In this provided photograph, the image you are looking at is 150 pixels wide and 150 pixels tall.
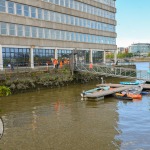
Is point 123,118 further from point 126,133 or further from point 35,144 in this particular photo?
point 35,144

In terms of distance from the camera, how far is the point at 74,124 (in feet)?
65.0

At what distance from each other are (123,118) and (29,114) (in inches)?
298

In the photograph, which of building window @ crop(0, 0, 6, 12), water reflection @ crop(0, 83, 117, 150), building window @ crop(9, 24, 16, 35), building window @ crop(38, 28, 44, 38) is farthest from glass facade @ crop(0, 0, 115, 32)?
water reflection @ crop(0, 83, 117, 150)

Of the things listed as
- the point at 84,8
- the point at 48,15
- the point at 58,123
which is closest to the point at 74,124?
the point at 58,123

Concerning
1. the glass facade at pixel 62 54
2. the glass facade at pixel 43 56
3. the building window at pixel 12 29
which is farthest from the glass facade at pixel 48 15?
the glass facade at pixel 43 56

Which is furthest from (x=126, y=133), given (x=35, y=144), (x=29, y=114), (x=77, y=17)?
(x=77, y=17)

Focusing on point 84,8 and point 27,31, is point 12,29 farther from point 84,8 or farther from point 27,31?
point 84,8

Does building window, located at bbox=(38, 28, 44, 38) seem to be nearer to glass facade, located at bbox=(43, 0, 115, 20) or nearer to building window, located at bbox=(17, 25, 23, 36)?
building window, located at bbox=(17, 25, 23, 36)

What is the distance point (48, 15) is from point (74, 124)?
111 ft

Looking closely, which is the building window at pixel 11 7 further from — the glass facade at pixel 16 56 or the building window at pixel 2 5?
the glass facade at pixel 16 56

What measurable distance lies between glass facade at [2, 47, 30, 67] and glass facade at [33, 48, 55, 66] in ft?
6.25

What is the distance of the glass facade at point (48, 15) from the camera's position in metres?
43.3

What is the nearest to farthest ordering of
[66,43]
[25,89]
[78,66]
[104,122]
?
[104,122], [25,89], [78,66], [66,43]

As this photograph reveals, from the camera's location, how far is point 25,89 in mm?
36656
